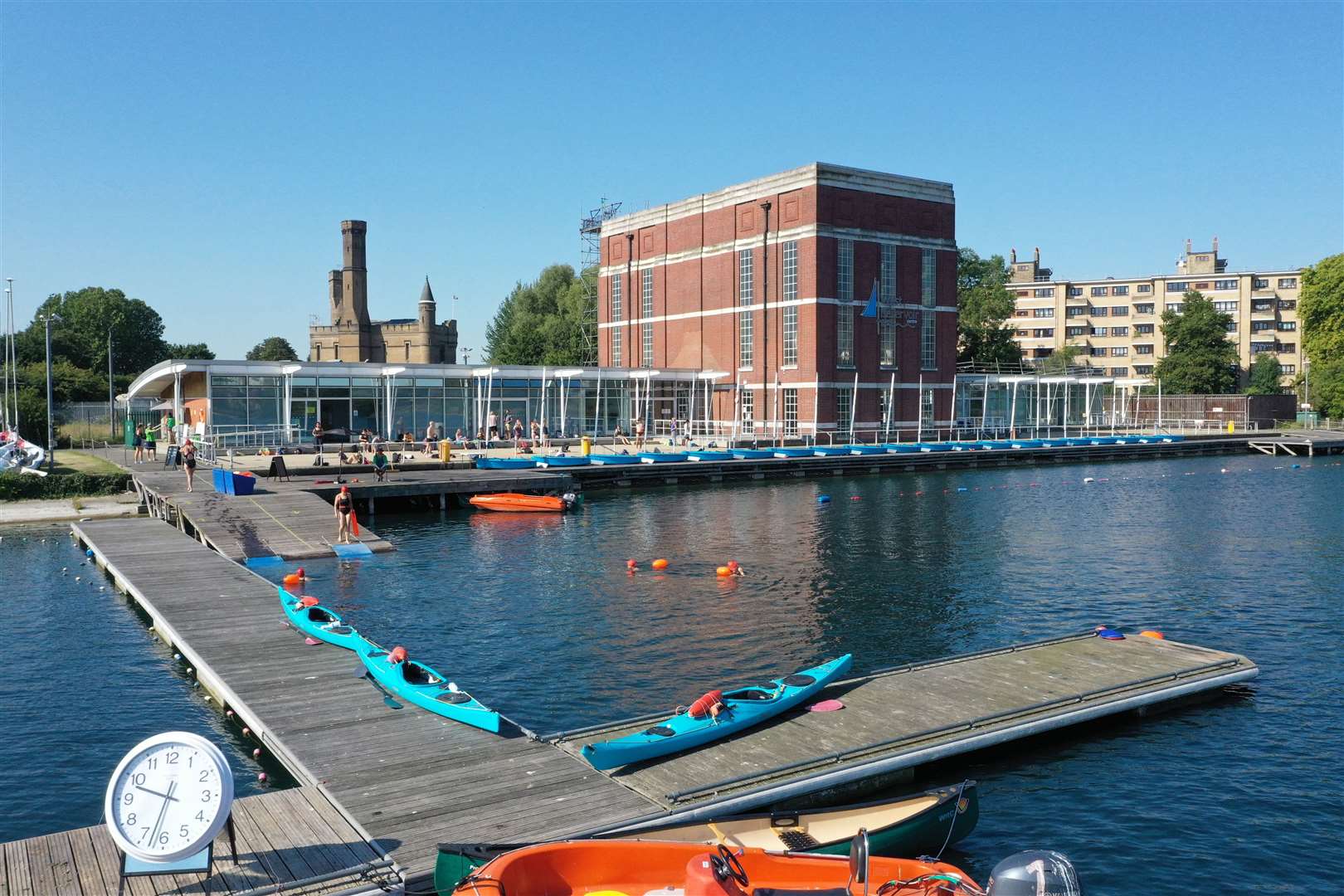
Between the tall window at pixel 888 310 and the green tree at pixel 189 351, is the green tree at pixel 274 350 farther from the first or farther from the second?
the tall window at pixel 888 310

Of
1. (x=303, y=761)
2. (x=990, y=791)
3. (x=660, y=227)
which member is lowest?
(x=990, y=791)

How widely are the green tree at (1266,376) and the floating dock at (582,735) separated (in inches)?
4554

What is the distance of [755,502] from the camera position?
167 ft

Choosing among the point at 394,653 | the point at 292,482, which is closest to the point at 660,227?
the point at 292,482

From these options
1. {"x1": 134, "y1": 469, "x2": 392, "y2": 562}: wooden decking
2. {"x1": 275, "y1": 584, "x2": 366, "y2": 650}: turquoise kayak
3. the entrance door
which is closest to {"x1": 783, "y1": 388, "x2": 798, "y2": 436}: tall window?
the entrance door

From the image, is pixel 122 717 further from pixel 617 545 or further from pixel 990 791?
pixel 617 545

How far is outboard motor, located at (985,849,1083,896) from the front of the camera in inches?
352

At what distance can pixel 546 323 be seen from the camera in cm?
11619

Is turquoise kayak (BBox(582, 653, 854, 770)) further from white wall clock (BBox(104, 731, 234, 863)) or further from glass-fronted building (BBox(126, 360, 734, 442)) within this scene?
glass-fronted building (BBox(126, 360, 734, 442))

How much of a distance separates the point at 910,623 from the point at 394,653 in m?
13.7

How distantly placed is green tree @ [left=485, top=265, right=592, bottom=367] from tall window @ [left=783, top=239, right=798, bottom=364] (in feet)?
128

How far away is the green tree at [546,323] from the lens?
114 meters

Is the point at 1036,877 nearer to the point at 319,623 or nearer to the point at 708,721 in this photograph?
the point at 708,721

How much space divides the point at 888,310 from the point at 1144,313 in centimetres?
7775
